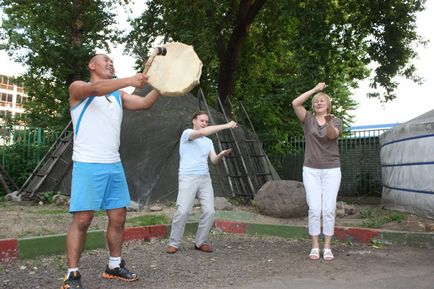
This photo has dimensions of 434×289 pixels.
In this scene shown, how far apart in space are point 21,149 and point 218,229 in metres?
8.04

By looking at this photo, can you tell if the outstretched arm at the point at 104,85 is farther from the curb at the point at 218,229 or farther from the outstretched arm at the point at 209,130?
the curb at the point at 218,229

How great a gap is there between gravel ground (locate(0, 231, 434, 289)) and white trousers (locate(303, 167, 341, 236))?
42 centimetres

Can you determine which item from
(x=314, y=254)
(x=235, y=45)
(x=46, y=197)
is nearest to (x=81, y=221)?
(x=314, y=254)

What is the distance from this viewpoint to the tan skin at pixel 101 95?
342cm

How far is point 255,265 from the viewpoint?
4.74 metres

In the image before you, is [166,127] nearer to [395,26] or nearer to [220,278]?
[220,278]

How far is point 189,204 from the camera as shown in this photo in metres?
5.36

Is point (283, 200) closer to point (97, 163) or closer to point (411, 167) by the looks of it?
point (411, 167)

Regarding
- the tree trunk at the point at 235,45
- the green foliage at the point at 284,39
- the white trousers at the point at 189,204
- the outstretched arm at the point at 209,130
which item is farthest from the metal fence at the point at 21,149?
the outstretched arm at the point at 209,130

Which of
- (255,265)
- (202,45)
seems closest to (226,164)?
(202,45)

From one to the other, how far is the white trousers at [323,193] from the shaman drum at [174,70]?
196 cm

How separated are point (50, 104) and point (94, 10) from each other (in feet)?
16.0

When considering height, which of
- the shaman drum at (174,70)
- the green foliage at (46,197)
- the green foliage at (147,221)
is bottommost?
the green foliage at (147,221)

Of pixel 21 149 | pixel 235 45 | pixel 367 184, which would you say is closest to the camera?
pixel 21 149
